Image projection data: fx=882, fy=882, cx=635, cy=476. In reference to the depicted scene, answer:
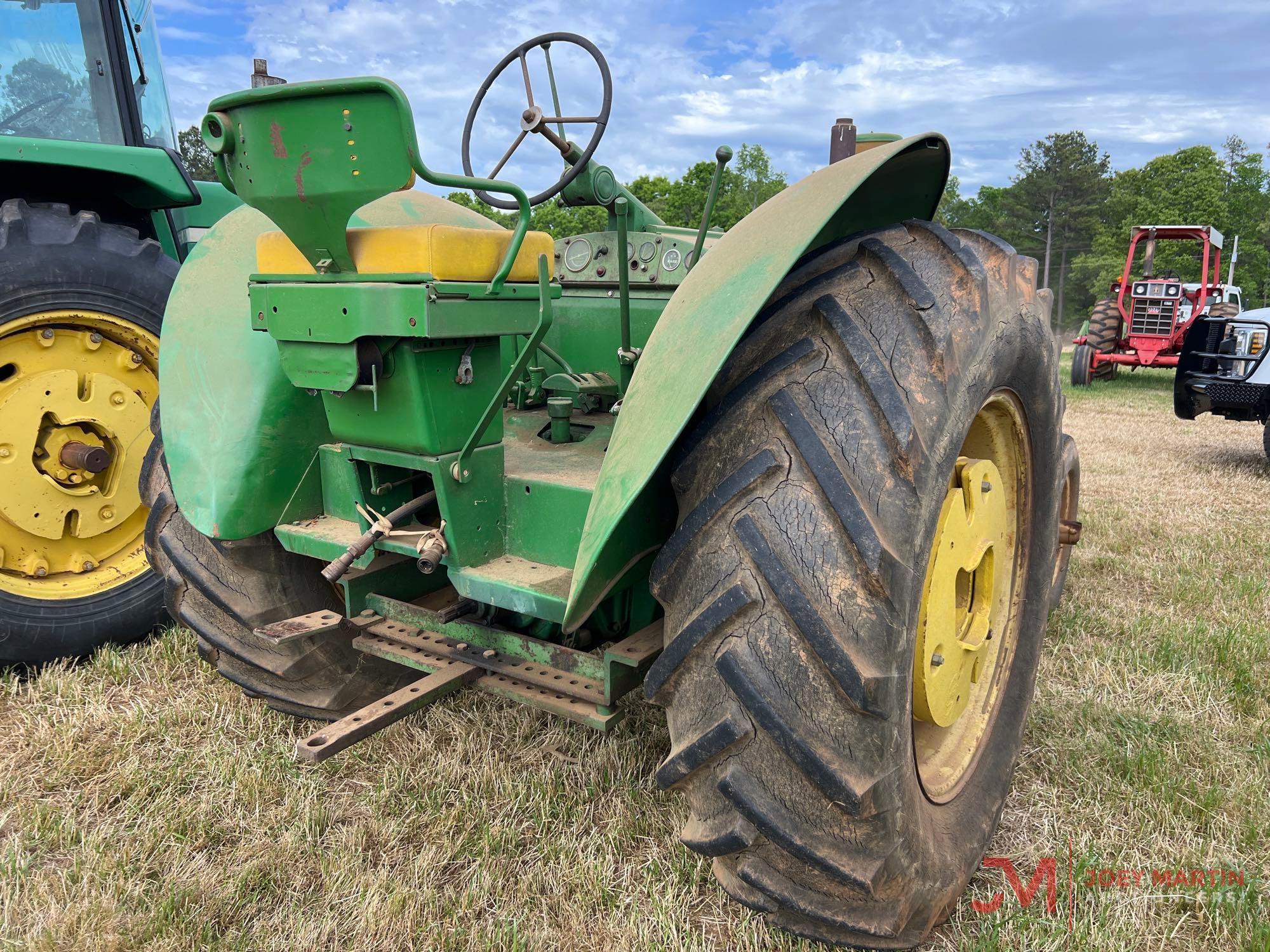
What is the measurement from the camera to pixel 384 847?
2.14 meters

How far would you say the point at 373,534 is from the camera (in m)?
1.95

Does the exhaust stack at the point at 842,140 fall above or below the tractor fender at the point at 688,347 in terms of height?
above

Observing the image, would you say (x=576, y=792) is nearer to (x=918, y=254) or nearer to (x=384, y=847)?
(x=384, y=847)

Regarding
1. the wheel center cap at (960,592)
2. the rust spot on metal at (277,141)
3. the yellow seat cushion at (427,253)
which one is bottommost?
the wheel center cap at (960,592)

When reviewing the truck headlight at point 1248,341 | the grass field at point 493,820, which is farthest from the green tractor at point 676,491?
the truck headlight at point 1248,341

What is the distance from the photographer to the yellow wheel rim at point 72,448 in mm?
3180

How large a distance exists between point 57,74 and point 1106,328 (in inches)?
525

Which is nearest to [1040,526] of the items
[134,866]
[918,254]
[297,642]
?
[918,254]

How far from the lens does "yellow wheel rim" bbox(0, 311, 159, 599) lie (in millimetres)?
3180

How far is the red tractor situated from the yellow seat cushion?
42.5ft

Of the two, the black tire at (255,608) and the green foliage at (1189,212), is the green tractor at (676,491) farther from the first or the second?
the green foliage at (1189,212)

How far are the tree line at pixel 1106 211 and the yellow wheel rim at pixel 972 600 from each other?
3850 cm

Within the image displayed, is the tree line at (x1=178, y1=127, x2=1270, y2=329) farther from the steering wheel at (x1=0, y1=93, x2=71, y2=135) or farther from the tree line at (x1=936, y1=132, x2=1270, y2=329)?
the steering wheel at (x1=0, y1=93, x2=71, y2=135)

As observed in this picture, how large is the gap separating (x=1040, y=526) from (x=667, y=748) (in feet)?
3.86
